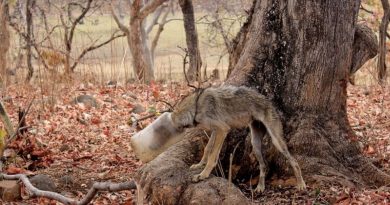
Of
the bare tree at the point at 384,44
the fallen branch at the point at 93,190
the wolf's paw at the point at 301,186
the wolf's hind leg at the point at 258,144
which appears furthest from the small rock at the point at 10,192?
the bare tree at the point at 384,44

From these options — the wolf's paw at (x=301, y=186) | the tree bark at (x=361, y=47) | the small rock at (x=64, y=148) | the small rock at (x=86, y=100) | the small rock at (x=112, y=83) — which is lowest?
the small rock at (x=64, y=148)

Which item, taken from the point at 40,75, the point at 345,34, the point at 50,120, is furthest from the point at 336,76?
the point at 40,75

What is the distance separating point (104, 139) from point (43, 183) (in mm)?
1934

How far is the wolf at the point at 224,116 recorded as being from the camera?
A: 5.09 m

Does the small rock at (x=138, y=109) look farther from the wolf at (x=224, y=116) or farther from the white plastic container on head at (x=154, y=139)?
the wolf at (x=224, y=116)

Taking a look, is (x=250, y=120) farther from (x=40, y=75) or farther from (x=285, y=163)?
(x=40, y=75)

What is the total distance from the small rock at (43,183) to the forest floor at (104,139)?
13cm

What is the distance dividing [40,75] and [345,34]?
522 centimetres

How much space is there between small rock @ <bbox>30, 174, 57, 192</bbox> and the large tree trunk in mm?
1033

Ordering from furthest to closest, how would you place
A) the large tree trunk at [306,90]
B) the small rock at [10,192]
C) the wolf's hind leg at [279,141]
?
1. the small rock at [10,192]
2. the large tree trunk at [306,90]
3. the wolf's hind leg at [279,141]

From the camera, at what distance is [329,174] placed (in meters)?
5.36

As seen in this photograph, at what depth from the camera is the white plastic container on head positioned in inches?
237

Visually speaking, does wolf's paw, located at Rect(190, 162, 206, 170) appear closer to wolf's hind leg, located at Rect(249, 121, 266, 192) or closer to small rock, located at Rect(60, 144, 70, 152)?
wolf's hind leg, located at Rect(249, 121, 266, 192)

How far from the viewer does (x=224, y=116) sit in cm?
515
